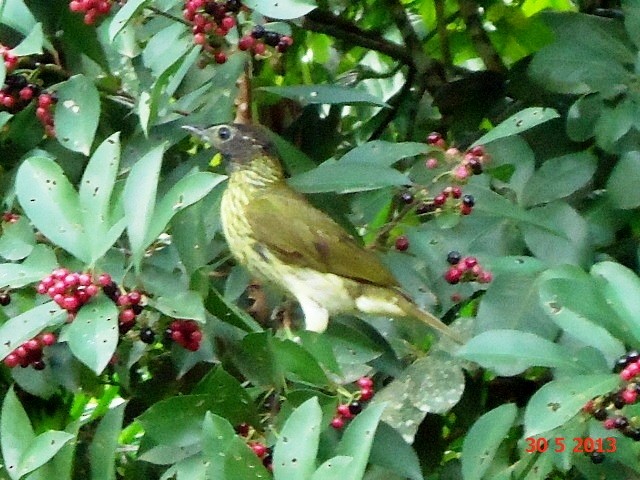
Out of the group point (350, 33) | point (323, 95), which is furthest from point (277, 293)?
point (350, 33)

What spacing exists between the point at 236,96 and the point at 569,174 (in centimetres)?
65

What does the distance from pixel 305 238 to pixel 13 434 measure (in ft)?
3.15

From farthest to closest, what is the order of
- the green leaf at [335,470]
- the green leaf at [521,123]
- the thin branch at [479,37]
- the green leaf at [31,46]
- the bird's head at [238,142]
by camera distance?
the thin branch at [479,37] < the bird's head at [238,142] < the green leaf at [521,123] < the green leaf at [31,46] < the green leaf at [335,470]

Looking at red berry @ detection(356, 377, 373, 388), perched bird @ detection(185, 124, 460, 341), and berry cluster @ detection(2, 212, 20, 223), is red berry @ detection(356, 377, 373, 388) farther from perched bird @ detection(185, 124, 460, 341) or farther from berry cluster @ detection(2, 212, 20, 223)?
berry cluster @ detection(2, 212, 20, 223)

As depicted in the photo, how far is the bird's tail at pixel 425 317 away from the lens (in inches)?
70.1

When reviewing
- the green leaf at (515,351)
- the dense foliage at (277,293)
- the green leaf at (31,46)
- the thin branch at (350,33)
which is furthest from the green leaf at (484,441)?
the thin branch at (350,33)

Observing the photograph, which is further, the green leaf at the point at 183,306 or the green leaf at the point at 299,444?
the green leaf at the point at 183,306

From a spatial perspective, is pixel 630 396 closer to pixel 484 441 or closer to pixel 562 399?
pixel 562 399

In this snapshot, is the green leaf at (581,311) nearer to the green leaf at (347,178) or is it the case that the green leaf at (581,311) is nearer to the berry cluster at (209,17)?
the green leaf at (347,178)

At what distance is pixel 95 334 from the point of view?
1.26m

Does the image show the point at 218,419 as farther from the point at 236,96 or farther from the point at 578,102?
the point at 578,102

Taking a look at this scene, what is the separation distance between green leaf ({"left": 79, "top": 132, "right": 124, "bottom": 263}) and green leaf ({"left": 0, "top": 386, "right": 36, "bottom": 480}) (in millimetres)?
277

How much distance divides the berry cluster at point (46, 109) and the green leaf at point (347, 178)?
43 cm

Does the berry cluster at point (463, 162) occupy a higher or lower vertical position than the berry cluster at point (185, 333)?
lower
